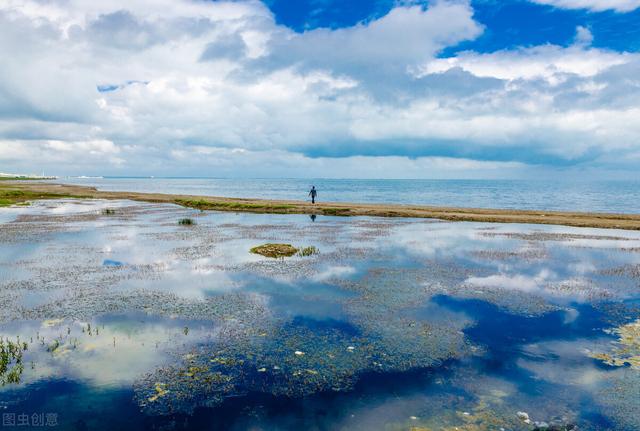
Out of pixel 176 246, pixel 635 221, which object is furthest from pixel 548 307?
pixel 635 221

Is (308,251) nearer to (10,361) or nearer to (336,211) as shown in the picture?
(10,361)

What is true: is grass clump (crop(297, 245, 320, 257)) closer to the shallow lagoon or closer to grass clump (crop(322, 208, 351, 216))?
the shallow lagoon

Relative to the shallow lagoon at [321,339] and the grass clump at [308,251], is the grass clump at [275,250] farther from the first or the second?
the shallow lagoon at [321,339]

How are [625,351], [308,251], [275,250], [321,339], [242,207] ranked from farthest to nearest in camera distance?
[242,207] < [308,251] < [275,250] < [321,339] < [625,351]

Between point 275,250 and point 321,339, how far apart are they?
742 inches

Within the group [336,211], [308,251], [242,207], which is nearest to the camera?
[308,251]

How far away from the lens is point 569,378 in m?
14.4

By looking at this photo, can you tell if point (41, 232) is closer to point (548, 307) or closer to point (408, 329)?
point (408, 329)

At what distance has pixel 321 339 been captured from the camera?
17500mm

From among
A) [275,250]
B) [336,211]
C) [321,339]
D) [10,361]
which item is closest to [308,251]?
[275,250]

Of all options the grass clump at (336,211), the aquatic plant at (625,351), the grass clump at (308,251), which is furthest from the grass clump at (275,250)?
the grass clump at (336,211)

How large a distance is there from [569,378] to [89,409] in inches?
600

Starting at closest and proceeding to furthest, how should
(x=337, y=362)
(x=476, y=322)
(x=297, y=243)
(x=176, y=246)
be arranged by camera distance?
(x=337, y=362) → (x=476, y=322) → (x=176, y=246) → (x=297, y=243)

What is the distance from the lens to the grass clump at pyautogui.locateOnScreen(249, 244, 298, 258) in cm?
3512
